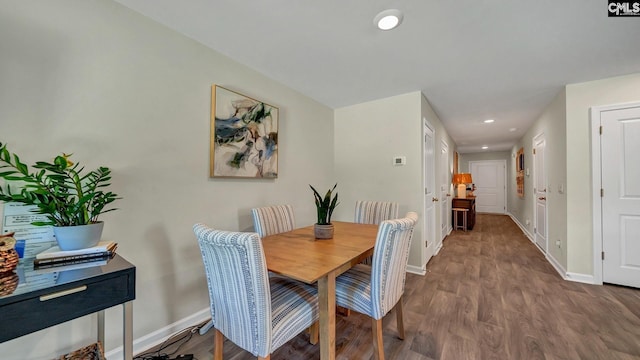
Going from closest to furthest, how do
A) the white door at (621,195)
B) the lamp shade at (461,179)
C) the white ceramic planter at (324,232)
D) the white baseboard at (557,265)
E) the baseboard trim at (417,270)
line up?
the white ceramic planter at (324,232), the white door at (621,195), the white baseboard at (557,265), the baseboard trim at (417,270), the lamp shade at (461,179)

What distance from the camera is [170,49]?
176 centimetres

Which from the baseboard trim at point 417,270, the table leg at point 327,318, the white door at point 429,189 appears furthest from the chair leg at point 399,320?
the white door at point 429,189

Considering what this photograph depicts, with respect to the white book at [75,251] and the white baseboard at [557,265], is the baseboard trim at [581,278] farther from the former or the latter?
the white book at [75,251]

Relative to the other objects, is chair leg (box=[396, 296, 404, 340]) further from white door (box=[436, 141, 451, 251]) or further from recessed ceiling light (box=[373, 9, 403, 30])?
white door (box=[436, 141, 451, 251])

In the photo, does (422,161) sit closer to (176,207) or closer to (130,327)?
(176,207)

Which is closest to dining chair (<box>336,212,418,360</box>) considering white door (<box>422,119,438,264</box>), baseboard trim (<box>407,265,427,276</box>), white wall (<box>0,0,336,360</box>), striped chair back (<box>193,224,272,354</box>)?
striped chair back (<box>193,224,272,354</box>)

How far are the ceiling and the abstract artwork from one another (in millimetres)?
410

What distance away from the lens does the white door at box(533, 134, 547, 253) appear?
363 cm

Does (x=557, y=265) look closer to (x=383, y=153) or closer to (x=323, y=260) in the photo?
(x=383, y=153)

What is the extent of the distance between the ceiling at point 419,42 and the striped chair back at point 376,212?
4.56ft

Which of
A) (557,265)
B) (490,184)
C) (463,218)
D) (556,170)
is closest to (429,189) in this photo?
(556,170)

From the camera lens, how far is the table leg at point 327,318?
122 centimetres

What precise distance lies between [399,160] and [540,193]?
2.72m

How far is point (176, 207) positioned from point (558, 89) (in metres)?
4.32
